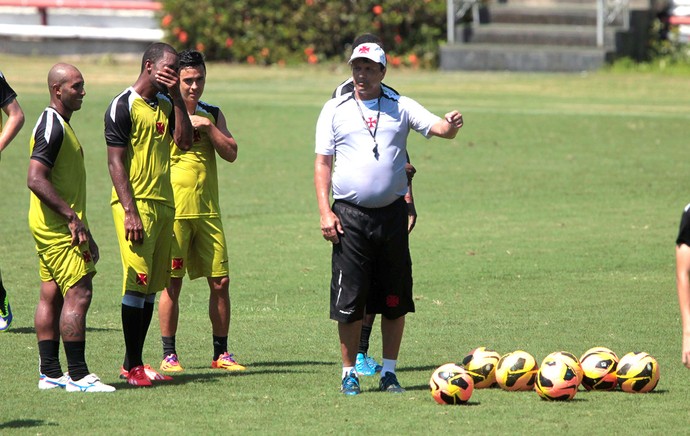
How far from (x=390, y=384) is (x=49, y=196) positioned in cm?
244

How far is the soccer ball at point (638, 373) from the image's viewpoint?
810 centimetres

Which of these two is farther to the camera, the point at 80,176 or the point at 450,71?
the point at 450,71

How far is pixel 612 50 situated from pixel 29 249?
60.1ft

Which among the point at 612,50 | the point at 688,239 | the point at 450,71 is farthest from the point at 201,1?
the point at 688,239

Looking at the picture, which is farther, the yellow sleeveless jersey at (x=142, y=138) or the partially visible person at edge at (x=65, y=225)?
the yellow sleeveless jersey at (x=142, y=138)

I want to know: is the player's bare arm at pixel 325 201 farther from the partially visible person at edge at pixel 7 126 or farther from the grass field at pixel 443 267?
the partially visible person at edge at pixel 7 126

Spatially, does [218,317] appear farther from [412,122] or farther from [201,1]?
[201,1]

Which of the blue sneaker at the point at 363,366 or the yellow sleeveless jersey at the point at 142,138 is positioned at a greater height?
the yellow sleeveless jersey at the point at 142,138

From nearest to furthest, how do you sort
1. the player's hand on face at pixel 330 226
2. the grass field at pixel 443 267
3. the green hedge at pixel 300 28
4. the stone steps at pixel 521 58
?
the grass field at pixel 443 267, the player's hand on face at pixel 330 226, the stone steps at pixel 521 58, the green hedge at pixel 300 28

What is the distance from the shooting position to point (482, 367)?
840 cm

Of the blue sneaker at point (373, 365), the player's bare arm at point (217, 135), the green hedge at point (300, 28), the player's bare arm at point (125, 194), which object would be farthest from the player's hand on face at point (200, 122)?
the green hedge at point (300, 28)

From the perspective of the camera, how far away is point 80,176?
830 cm

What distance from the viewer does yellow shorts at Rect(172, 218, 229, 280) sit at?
29.8 feet

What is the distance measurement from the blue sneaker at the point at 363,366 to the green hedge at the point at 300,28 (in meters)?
23.3
